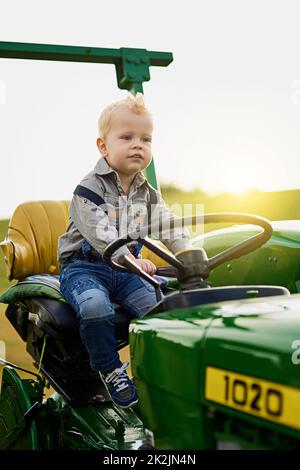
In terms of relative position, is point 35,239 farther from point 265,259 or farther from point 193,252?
point 193,252

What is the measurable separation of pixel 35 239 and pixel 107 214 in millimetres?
566

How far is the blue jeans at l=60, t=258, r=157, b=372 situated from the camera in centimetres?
200

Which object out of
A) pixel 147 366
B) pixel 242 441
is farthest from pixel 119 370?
pixel 242 441

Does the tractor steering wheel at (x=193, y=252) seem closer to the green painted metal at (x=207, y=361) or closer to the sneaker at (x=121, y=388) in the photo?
the green painted metal at (x=207, y=361)

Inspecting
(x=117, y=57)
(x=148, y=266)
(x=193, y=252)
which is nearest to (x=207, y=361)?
(x=193, y=252)

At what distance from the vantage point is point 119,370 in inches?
78.3

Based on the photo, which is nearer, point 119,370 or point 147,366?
point 147,366

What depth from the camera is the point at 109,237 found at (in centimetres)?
200

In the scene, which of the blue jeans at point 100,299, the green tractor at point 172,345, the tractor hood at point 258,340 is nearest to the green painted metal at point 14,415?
the green tractor at point 172,345
